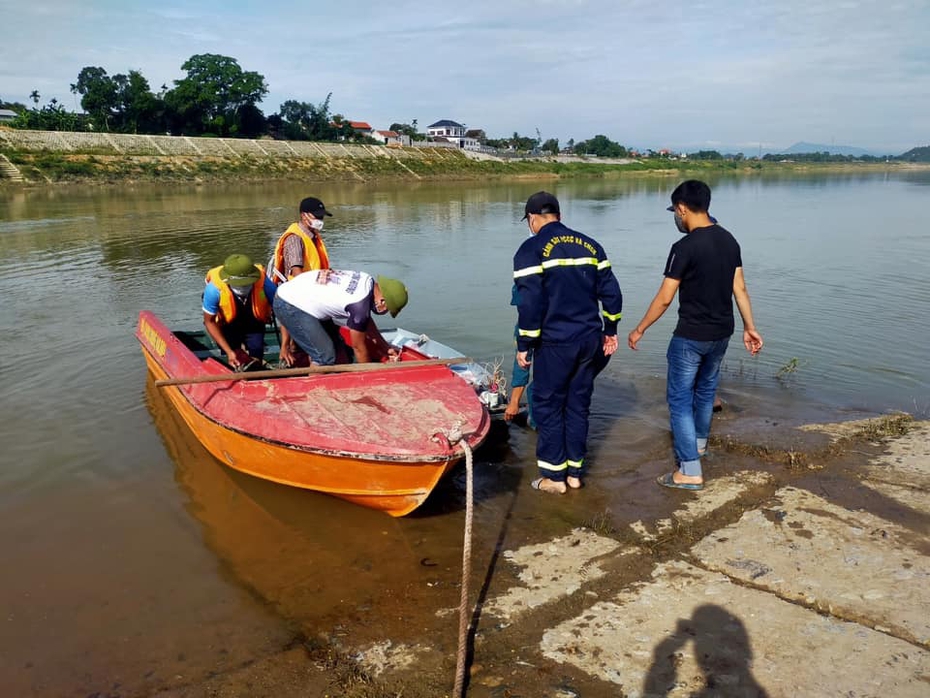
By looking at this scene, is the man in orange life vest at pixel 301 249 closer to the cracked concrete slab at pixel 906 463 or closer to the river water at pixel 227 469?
the river water at pixel 227 469

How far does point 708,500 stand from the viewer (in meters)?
4.46

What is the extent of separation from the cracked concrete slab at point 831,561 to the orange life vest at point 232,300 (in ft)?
14.7

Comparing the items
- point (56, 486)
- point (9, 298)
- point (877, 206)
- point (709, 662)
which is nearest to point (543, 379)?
point (709, 662)

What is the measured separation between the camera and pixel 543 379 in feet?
14.9

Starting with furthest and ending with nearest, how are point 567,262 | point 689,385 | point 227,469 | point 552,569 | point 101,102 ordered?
point 101,102 → point 227,469 → point 689,385 → point 567,262 → point 552,569

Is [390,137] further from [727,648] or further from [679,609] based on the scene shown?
[727,648]

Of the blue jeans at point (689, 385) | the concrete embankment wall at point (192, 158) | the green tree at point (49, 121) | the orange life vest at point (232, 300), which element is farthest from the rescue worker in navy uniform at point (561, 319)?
the green tree at point (49, 121)

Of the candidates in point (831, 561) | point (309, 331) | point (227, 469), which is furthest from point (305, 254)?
point (831, 561)

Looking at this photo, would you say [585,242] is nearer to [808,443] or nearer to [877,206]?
[808,443]

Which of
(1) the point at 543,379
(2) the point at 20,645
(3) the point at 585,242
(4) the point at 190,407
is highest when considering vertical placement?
(3) the point at 585,242

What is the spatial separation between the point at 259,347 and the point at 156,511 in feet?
6.87

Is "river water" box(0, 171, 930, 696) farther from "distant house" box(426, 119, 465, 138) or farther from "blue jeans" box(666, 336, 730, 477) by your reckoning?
"distant house" box(426, 119, 465, 138)

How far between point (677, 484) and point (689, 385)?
0.76 metres

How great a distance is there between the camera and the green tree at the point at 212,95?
62.6 meters
